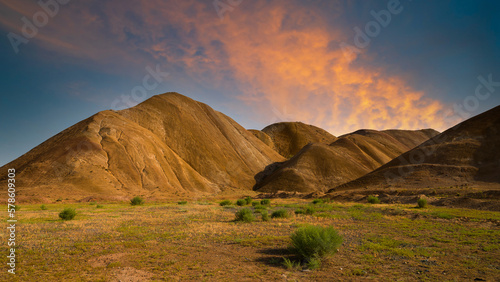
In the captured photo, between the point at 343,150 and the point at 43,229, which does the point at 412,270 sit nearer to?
the point at 43,229

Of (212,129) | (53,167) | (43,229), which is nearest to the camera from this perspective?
(43,229)

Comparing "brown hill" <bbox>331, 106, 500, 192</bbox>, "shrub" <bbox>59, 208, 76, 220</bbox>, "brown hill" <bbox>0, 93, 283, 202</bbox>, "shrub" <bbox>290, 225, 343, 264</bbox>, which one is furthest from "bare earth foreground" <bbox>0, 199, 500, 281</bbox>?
"brown hill" <bbox>331, 106, 500, 192</bbox>

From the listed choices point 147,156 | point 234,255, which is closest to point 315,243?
point 234,255

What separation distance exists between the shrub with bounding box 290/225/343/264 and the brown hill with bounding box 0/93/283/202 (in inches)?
1570

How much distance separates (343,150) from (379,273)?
89.1 meters

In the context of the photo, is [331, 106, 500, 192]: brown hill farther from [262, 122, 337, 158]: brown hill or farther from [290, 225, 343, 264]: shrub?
[262, 122, 337, 158]: brown hill

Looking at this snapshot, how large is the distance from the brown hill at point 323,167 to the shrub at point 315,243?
59.8 metres

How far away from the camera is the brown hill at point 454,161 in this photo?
46.8 metres

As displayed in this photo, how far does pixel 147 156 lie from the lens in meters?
57.8

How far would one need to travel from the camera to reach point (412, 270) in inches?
292

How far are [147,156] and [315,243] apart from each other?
183ft

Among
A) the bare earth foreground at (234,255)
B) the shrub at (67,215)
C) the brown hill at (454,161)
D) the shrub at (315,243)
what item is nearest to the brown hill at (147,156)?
the shrub at (67,215)

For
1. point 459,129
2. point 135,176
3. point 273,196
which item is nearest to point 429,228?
point 273,196

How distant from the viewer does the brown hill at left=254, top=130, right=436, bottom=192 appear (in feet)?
232
